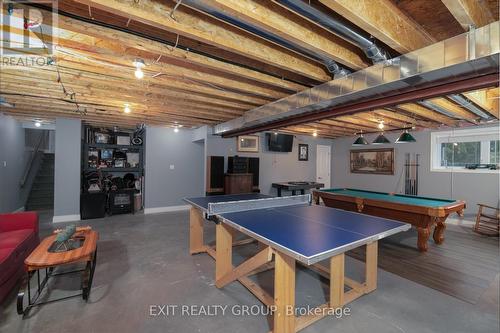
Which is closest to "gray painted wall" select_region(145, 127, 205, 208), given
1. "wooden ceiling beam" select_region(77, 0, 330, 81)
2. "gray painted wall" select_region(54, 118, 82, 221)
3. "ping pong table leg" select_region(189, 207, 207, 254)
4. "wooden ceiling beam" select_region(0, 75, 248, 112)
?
"gray painted wall" select_region(54, 118, 82, 221)

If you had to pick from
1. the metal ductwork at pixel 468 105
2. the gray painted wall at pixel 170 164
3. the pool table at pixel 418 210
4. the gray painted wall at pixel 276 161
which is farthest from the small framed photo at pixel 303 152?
the metal ductwork at pixel 468 105

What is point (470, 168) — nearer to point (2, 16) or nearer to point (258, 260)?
point (258, 260)

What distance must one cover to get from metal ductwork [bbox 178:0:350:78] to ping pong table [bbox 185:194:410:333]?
162 centimetres

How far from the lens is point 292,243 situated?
1.77m

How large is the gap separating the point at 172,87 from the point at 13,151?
5256mm

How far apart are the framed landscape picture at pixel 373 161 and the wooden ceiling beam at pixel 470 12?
544 cm

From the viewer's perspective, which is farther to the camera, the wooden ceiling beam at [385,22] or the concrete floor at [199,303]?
the concrete floor at [199,303]

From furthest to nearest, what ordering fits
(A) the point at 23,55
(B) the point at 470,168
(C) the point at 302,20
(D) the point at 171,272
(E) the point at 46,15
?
(B) the point at 470,168 → (D) the point at 171,272 → (A) the point at 23,55 → (C) the point at 302,20 → (E) the point at 46,15

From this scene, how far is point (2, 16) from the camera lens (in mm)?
1705

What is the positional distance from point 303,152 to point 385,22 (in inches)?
240

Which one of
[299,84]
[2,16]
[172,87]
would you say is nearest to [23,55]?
[2,16]

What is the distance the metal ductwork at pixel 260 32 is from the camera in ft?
4.90

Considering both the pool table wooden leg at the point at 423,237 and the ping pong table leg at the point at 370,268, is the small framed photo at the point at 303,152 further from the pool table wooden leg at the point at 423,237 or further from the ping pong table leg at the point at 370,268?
the ping pong table leg at the point at 370,268

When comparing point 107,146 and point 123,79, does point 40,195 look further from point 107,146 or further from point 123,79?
point 123,79
